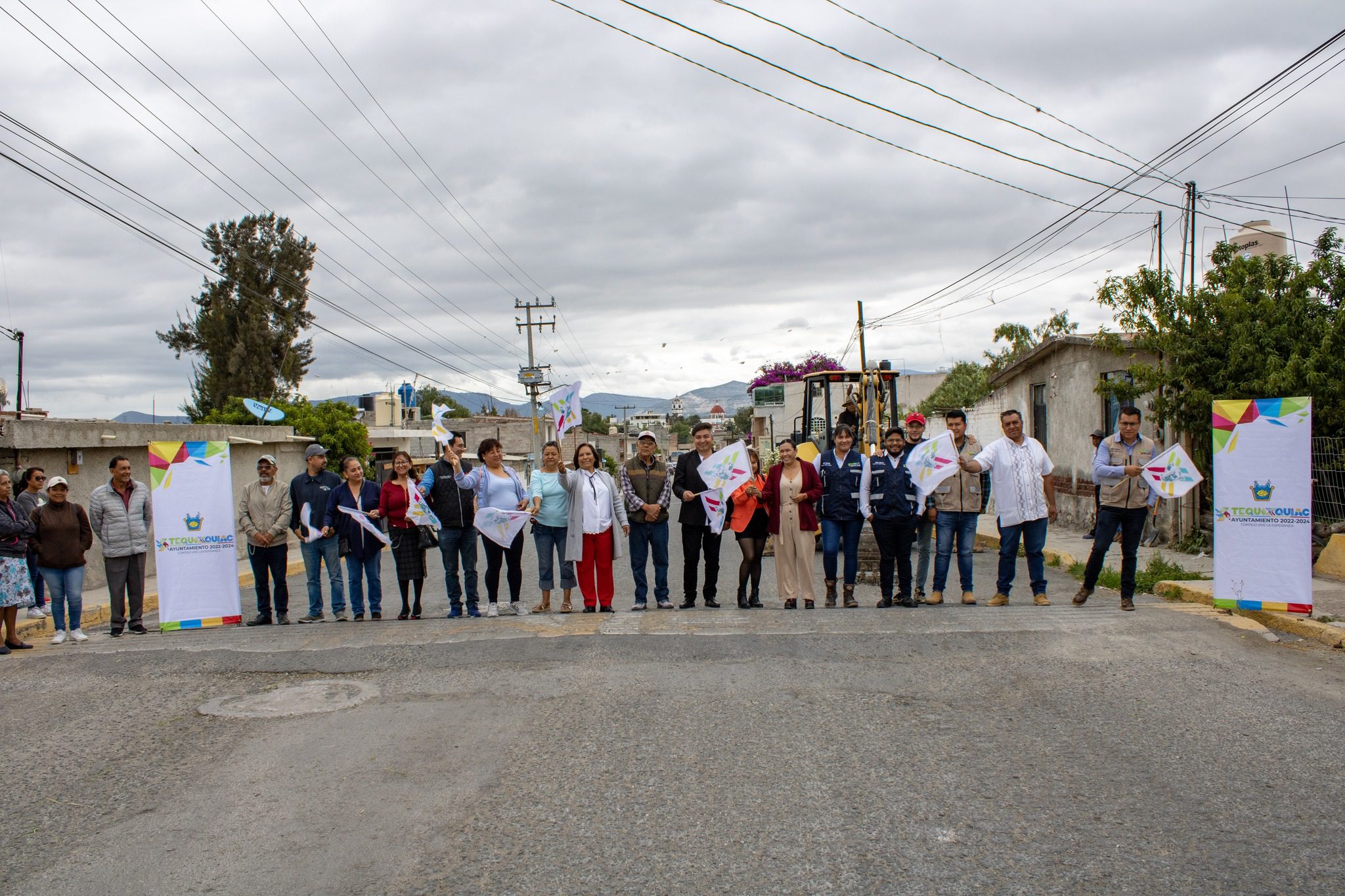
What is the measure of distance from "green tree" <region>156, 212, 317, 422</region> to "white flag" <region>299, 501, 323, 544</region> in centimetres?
3688

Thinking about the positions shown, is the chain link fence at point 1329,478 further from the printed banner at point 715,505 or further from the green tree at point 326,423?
the green tree at point 326,423

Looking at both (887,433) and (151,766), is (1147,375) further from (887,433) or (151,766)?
(151,766)

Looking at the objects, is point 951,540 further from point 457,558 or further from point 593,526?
point 457,558

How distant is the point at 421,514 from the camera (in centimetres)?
1042

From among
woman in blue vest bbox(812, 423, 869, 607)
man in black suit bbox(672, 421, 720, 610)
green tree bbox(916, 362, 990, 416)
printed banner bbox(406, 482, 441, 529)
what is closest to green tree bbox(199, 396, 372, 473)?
green tree bbox(916, 362, 990, 416)

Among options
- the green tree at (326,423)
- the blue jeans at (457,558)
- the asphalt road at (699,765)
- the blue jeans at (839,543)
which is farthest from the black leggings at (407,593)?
the green tree at (326,423)

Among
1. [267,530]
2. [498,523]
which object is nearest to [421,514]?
[498,523]

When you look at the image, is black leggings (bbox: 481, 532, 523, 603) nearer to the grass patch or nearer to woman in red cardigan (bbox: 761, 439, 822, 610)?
woman in red cardigan (bbox: 761, 439, 822, 610)

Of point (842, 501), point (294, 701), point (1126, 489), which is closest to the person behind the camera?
point (294, 701)

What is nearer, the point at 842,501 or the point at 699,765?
the point at 699,765

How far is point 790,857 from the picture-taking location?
421 cm

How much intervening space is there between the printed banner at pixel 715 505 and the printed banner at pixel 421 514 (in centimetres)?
282

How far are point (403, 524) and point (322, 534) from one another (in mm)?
838

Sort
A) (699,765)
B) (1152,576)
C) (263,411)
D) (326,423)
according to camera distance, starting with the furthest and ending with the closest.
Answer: (326,423) → (263,411) → (1152,576) → (699,765)
